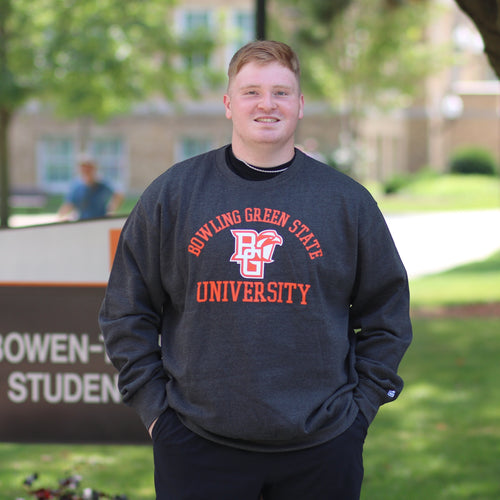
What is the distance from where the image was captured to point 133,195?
113 feet

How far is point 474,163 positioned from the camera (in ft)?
114

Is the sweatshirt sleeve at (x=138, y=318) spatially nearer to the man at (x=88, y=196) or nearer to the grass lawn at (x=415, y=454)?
the grass lawn at (x=415, y=454)

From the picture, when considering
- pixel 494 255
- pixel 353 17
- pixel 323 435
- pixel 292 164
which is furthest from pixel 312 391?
pixel 353 17

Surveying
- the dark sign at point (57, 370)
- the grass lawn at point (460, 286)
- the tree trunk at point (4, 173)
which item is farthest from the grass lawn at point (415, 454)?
the tree trunk at point (4, 173)

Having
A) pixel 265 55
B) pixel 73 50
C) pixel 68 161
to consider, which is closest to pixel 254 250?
pixel 265 55

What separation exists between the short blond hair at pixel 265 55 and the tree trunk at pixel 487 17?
5.54 ft

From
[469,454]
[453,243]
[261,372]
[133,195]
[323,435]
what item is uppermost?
[261,372]

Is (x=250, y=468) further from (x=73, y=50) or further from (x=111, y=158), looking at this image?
(x=111, y=158)

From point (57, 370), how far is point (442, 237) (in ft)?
45.7

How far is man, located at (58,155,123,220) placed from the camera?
1088 cm

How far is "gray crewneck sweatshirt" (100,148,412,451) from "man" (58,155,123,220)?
27.8 ft

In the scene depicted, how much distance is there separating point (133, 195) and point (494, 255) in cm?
2183

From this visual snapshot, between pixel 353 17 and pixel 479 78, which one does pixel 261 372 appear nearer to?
pixel 353 17

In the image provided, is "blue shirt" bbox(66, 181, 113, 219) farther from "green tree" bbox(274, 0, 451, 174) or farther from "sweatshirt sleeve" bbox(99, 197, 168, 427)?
"green tree" bbox(274, 0, 451, 174)
